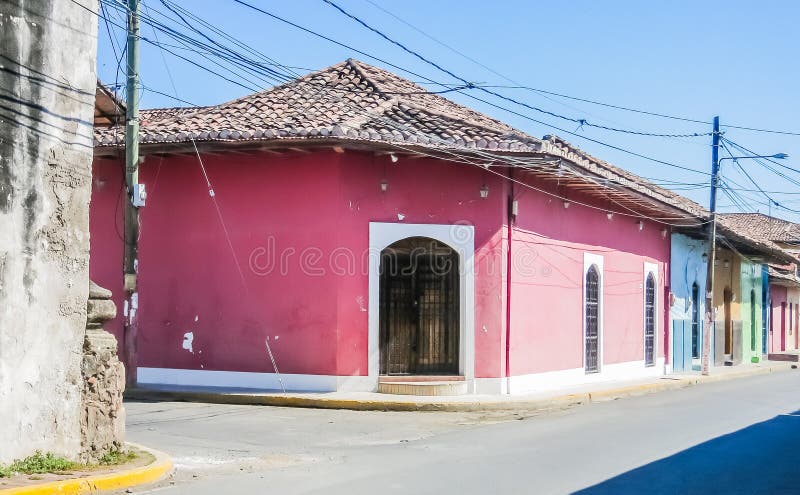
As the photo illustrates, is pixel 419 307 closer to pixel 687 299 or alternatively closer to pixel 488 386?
pixel 488 386

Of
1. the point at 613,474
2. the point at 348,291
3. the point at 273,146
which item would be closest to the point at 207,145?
the point at 273,146

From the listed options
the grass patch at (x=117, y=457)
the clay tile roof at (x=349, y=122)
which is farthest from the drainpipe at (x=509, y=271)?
the grass patch at (x=117, y=457)

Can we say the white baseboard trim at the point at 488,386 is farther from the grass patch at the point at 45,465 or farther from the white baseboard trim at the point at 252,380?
the grass patch at the point at 45,465

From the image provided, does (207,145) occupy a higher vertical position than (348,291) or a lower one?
higher

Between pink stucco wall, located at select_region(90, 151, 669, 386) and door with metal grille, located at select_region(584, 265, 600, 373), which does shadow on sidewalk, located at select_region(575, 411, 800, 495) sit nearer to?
pink stucco wall, located at select_region(90, 151, 669, 386)

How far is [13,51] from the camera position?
308 inches

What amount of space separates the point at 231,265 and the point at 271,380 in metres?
2.13

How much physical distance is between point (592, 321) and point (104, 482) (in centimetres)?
1536

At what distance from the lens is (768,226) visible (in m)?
46.3

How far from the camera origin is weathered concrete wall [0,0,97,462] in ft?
25.5

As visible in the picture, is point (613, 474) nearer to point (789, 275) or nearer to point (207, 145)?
point (207, 145)

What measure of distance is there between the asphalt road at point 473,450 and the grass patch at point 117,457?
48 centimetres

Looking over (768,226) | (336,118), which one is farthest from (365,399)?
(768,226)

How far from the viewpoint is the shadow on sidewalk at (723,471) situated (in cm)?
835
